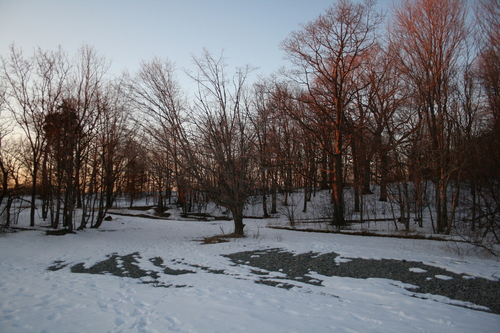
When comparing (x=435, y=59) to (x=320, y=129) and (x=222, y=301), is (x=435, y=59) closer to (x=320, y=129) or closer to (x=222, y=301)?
(x=320, y=129)

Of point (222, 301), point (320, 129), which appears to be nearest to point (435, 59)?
point (320, 129)

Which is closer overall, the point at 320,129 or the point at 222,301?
the point at 222,301

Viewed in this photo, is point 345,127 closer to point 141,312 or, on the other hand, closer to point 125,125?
point 125,125

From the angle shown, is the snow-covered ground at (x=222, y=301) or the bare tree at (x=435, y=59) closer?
the snow-covered ground at (x=222, y=301)

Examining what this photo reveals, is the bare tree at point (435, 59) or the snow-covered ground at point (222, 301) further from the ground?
the bare tree at point (435, 59)

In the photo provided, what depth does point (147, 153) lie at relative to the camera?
13.7m

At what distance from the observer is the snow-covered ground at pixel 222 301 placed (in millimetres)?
3900

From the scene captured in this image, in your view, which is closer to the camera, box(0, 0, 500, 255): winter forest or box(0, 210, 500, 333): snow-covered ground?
box(0, 210, 500, 333): snow-covered ground

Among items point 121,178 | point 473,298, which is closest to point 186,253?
point 473,298

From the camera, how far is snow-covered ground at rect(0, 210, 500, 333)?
154 inches

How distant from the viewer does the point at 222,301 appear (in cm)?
492

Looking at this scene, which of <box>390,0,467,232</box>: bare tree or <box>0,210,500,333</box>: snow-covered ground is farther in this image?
<box>390,0,467,232</box>: bare tree

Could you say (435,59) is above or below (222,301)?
above

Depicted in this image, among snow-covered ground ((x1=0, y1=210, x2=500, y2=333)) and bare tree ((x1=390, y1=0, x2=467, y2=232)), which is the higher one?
bare tree ((x1=390, y1=0, x2=467, y2=232))
